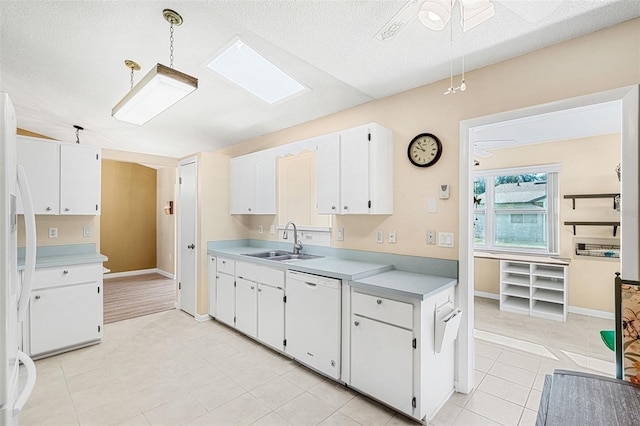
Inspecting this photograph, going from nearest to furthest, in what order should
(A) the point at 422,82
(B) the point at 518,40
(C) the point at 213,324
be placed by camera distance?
1. (B) the point at 518,40
2. (A) the point at 422,82
3. (C) the point at 213,324

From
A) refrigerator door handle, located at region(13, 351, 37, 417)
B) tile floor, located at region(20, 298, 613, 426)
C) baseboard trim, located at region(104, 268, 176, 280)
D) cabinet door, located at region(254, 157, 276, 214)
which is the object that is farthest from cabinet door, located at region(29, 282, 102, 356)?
baseboard trim, located at region(104, 268, 176, 280)

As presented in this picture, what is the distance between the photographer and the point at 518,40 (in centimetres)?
194

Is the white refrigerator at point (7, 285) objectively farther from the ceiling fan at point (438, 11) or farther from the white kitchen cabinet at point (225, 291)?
the white kitchen cabinet at point (225, 291)

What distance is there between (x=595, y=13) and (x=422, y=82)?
1085 millimetres

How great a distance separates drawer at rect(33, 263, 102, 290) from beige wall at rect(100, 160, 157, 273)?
3817mm

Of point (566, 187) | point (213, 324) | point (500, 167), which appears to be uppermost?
point (500, 167)

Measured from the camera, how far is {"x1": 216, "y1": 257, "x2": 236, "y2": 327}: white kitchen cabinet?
3529mm

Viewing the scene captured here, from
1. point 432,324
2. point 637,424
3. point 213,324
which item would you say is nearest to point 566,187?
point 432,324

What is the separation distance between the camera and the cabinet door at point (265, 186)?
3689 millimetres

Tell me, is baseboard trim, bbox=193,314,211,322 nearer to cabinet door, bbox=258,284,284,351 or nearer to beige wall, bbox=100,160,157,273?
cabinet door, bbox=258,284,284,351

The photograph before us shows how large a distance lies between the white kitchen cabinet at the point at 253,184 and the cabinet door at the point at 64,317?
6.07 ft

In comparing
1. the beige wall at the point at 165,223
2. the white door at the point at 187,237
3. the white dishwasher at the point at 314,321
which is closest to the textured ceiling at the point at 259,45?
the white door at the point at 187,237

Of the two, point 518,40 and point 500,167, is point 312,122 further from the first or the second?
point 500,167

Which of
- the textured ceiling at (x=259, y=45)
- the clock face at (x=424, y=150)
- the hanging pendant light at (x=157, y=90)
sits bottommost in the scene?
the clock face at (x=424, y=150)
